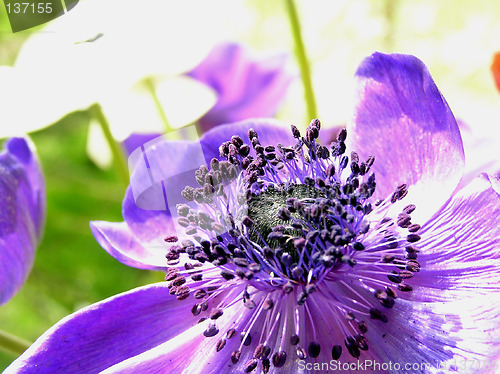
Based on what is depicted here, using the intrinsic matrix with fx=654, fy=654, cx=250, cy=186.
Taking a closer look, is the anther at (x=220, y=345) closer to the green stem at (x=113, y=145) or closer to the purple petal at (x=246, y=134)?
the purple petal at (x=246, y=134)

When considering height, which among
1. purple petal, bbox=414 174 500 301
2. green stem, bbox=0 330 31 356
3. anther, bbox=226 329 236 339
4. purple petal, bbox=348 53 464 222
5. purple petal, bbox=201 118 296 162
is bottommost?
green stem, bbox=0 330 31 356

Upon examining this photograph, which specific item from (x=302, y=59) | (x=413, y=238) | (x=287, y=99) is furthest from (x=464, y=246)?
(x=287, y=99)

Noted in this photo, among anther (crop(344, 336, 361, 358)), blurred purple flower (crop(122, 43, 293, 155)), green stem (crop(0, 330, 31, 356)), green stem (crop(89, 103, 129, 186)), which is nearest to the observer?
anther (crop(344, 336, 361, 358))

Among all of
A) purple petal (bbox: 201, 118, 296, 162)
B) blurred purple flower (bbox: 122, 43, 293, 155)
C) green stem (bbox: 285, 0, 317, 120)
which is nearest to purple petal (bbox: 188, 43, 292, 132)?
blurred purple flower (bbox: 122, 43, 293, 155)

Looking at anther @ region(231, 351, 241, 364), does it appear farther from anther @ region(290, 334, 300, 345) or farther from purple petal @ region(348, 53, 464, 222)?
purple petal @ region(348, 53, 464, 222)

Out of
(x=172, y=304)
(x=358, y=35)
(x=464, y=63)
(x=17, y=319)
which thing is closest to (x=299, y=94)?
(x=358, y=35)

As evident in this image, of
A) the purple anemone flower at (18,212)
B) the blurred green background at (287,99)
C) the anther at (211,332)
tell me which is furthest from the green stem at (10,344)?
the blurred green background at (287,99)
